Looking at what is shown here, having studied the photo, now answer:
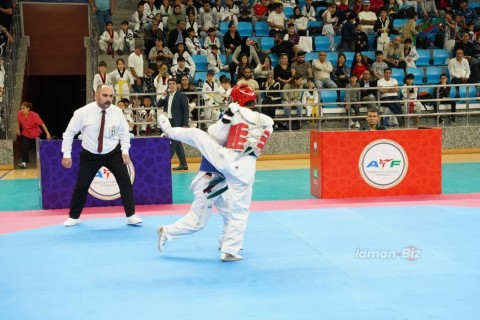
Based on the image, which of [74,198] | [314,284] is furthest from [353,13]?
[314,284]

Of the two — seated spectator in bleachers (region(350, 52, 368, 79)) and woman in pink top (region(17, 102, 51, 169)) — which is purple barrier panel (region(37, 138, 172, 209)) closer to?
woman in pink top (region(17, 102, 51, 169))

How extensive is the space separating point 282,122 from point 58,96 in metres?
8.78

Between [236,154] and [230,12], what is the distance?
46.4ft

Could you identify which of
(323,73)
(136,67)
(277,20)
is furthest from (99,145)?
(277,20)

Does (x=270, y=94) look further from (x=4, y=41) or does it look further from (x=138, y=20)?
(x=4, y=41)

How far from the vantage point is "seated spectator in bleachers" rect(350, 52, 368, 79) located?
18.3 meters

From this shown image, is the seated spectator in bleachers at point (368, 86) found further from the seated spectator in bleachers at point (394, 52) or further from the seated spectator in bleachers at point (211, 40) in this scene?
the seated spectator in bleachers at point (211, 40)

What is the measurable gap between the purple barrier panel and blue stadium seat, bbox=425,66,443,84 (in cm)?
1091

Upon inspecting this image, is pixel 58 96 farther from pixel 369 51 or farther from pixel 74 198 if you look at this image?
pixel 74 198

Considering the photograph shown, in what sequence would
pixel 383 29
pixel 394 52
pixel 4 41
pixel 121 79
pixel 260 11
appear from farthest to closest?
1. pixel 260 11
2. pixel 383 29
3. pixel 394 52
4. pixel 4 41
5. pixel 121 79

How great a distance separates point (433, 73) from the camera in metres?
19.6

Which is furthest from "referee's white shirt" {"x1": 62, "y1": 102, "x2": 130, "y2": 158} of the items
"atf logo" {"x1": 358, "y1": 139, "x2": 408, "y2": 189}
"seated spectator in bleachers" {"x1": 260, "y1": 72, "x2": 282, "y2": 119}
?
"seated spectator in bleachers" {"x1": 260, "y1": 72, "x2": 282, "y2": 119}

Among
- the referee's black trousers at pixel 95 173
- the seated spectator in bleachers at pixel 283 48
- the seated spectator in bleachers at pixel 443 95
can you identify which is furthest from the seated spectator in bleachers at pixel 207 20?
the referee's black trousers at pixel 95 173

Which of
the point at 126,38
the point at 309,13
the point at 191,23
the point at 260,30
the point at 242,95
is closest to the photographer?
the point at 242,95
